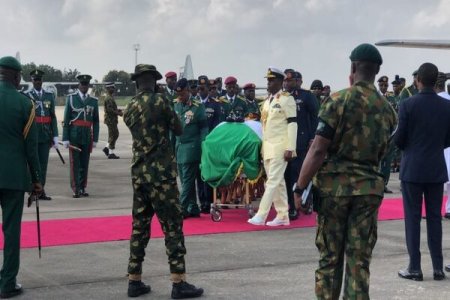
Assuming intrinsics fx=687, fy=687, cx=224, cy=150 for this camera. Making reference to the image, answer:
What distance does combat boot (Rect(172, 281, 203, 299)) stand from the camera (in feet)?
18.6

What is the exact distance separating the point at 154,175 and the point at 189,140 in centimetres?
374

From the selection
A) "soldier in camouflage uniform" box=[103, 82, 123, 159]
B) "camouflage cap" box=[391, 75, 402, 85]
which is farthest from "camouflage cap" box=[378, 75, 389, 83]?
"soldier in camouflage uniform" box=[103, 82, 123, 159]

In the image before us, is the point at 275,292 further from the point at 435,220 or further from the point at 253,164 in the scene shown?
the point at 253,164

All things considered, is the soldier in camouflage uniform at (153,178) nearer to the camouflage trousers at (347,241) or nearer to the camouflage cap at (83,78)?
the camouflage trousers at (347,241)

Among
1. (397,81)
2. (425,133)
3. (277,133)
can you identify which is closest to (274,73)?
(277,133)

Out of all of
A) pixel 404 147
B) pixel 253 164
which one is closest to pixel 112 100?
pixel 253 164

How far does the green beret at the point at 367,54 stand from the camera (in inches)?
174

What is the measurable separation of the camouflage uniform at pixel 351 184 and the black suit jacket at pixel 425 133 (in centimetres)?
180

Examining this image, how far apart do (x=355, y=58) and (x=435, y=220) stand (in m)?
2.51

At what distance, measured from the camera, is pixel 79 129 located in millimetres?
11766

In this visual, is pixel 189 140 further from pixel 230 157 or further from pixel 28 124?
pixel 28 124

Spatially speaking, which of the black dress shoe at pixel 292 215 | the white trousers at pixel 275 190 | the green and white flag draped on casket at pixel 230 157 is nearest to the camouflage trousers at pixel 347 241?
the white trousers at pixel 275 190

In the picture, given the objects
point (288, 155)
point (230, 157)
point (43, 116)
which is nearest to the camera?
point (288, 155)

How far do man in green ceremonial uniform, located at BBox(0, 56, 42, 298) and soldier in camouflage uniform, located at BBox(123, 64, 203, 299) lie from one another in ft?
2.93
